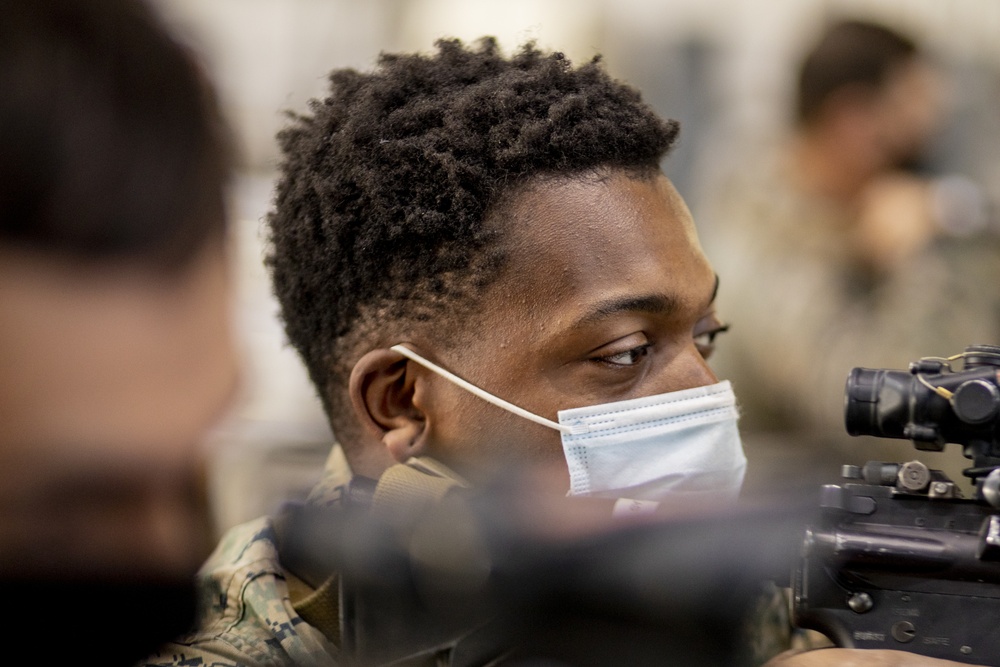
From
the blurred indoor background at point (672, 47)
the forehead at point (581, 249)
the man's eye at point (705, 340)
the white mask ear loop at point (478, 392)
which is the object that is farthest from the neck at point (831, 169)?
the white mask ear loop at point (478, 392)

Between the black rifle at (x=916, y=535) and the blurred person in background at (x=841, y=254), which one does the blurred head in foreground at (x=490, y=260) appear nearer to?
the black rifle at (x=916, y=535)

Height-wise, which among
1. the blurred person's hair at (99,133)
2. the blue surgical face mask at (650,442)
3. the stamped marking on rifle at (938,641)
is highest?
the blurred person's hair at (99,133)

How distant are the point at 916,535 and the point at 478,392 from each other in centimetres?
84

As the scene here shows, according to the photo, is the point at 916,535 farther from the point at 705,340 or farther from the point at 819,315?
the point at 819,315

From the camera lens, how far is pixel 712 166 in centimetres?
556

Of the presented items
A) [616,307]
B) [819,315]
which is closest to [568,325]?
[616,307]

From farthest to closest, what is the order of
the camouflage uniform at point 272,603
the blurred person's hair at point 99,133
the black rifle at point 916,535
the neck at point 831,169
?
the neck at point 831,169 → the camouflage uniform at point 272,603 → the black rifle at point 916,535 → the blurred person's hair at point 99,133

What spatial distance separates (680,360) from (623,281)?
23 centimetres

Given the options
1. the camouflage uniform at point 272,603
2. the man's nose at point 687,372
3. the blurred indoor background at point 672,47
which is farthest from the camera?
the blurred indoor background at point 672,47

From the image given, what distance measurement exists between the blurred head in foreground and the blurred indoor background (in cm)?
245

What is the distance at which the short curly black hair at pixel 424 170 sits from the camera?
2.10 metres

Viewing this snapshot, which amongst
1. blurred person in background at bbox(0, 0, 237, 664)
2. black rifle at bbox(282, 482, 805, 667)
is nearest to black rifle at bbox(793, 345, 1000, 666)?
black rifle at bbox(282, 482, 805, 667)

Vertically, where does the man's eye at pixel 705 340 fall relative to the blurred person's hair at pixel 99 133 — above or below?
below

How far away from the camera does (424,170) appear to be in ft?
6.89
